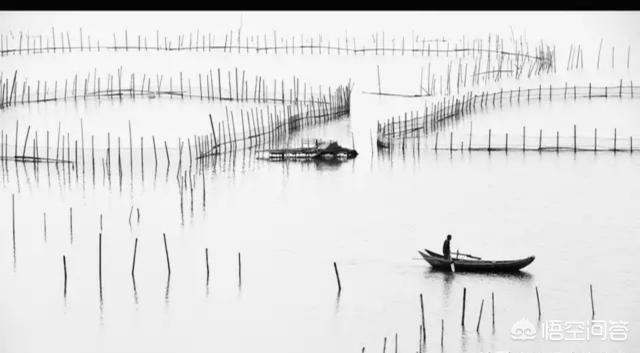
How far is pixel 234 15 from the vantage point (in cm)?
2442

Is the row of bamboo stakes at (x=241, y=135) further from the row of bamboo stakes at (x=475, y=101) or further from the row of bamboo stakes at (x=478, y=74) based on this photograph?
the row of bamboo stakes at (x=478, y=74)

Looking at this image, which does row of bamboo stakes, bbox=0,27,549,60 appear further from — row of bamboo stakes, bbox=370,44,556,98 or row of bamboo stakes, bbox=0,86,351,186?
row of bamboo stakes, bbox=0,86,351,186

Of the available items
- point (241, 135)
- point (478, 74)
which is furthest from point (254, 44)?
point (241, 135)

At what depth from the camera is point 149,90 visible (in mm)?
19031

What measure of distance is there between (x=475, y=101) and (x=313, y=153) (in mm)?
3273

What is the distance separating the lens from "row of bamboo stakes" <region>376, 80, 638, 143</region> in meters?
15.8

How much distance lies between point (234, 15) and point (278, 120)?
29.0 feet

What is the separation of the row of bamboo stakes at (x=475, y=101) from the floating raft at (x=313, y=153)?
861 millimetres

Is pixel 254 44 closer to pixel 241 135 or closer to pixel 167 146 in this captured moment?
pixel 241 135

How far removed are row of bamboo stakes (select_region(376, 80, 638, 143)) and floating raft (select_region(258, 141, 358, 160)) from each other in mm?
861

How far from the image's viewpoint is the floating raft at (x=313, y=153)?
14.7m

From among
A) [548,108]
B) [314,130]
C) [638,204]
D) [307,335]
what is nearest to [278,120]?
[314,130]

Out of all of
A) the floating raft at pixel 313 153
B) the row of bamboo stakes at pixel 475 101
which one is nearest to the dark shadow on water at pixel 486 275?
the floating raft at pixel 313 153

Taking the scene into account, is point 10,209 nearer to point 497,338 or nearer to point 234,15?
point 497,338
